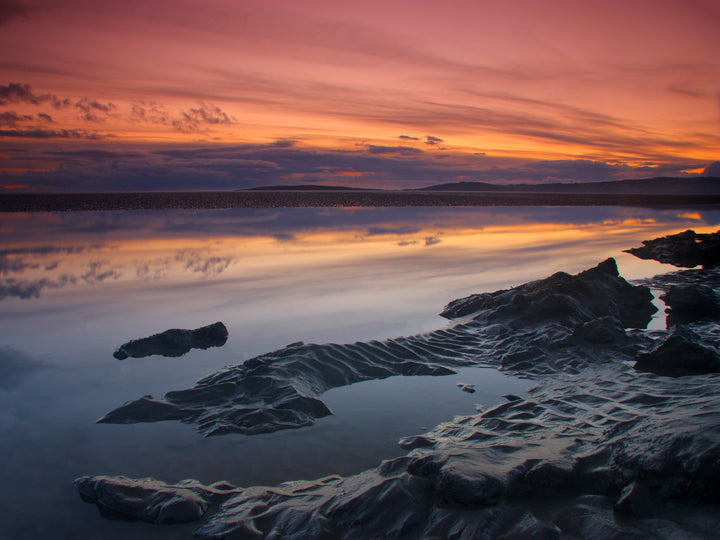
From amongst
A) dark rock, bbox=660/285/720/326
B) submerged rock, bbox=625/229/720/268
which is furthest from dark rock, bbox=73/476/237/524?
submerged rock, bbox=625/229/720/268

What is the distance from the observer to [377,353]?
617 cm

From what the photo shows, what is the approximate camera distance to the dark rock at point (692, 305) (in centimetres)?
817

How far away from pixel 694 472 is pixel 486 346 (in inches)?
160

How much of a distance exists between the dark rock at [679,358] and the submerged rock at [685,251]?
10101mm

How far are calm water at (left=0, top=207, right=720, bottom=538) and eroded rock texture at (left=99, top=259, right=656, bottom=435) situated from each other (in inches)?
9.0

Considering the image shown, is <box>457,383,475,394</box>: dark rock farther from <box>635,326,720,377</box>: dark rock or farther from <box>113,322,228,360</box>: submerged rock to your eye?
<box>113,322,228,360</box>: submerged rock

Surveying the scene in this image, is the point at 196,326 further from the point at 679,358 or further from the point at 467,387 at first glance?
the point at 679,358

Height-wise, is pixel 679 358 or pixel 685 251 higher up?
pixel 685 251

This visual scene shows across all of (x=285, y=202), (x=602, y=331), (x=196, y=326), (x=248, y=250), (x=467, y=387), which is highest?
(x=285, y=202)

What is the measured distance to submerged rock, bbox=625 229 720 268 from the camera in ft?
46.2

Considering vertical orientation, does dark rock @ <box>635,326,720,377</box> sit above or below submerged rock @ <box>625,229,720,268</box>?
below

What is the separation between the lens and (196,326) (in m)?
7.86

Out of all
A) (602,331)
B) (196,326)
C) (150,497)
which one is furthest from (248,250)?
(150,497)

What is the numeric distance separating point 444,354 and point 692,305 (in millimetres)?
4915
